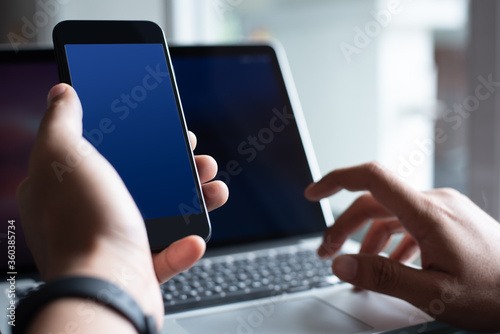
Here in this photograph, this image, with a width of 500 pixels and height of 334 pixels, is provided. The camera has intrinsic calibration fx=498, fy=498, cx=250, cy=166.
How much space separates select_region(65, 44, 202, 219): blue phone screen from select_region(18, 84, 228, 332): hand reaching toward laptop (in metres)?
0.08

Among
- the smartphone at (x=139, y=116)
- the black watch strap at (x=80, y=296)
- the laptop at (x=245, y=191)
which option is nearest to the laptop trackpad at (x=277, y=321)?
the laptop at (x=245, y=191)

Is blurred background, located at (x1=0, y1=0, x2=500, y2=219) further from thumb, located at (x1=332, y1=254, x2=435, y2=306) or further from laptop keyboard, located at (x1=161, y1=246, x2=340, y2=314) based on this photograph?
thumb, located at (x1=332, y1=254, x2=435, y2=306)

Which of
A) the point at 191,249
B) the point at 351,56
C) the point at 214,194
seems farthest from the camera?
the point at 351,56

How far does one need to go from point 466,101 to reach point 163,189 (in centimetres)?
60

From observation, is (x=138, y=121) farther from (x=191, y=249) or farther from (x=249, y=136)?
(x=249, y=136)

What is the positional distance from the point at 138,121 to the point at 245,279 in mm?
259

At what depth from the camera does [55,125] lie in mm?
383

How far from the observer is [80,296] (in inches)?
11.9

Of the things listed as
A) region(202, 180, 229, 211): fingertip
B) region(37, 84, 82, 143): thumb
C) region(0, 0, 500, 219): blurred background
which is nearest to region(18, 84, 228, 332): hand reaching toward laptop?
region(37, 84, 82, 143): thumb

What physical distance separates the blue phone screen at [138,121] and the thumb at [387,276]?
17 cm

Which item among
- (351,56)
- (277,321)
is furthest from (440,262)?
(351,56)

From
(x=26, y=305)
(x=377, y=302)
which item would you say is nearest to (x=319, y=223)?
(x=377, y=302)

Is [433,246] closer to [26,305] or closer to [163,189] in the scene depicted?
[163,189]

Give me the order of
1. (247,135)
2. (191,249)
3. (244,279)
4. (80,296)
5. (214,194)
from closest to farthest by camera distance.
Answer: (80,296), (191,249), (214,194), (244,279), (247,135)
